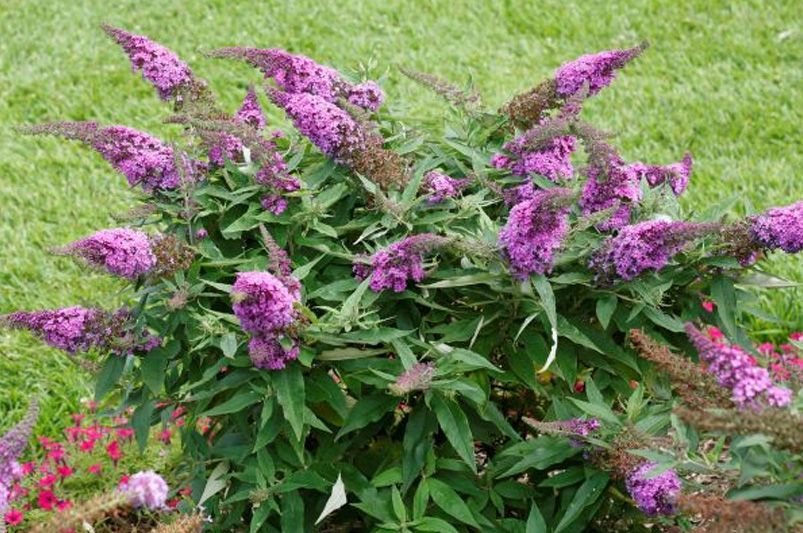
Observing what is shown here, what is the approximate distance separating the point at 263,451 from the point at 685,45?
233 inches

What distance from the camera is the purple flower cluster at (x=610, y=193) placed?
320cm

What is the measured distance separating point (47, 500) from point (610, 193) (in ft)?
7.68

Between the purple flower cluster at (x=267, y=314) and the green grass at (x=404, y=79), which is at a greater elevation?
the purple flower cluster at (x=267, y=314)

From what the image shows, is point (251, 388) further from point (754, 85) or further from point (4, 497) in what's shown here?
point (754, 85)

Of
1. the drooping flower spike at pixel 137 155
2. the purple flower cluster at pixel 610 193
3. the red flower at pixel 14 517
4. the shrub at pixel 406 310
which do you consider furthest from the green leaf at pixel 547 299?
the red flower at pixel 14 517

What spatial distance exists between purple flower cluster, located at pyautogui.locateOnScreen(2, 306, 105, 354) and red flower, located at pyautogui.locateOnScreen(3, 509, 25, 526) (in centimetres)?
124

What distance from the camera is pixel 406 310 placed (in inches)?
125

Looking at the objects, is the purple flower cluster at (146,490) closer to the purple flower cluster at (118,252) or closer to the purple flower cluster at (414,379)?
the purple flower cluster at (414,379)

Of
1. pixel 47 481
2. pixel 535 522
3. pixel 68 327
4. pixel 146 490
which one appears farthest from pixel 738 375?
pixel 47 481

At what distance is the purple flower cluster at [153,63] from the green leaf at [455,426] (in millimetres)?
1214

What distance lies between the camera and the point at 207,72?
8109mm

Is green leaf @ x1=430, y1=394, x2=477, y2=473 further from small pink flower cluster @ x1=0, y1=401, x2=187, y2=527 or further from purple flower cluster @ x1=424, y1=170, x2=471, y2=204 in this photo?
small pink flower cluster @ x1=0, y1=401, x2=187, y2=527

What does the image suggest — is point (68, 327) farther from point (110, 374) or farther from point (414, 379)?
point (414, 379)

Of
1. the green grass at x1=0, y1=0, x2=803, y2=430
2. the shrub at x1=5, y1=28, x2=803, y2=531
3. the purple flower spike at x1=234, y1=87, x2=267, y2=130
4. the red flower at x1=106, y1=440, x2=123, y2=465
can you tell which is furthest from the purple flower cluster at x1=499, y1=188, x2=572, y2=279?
the green grass at x1=0, y1=0, x2=803, y2=430
